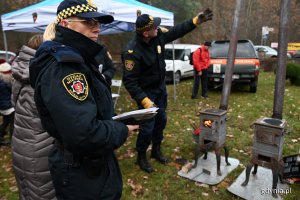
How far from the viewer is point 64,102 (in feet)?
5.04

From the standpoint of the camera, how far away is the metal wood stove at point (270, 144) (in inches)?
135

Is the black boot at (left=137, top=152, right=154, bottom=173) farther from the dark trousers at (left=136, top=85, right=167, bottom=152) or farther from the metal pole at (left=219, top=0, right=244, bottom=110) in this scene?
the metal pole at (left=219, top=0, right=244, bottom=110)

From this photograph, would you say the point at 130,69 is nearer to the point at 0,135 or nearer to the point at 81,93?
the point at 81,93

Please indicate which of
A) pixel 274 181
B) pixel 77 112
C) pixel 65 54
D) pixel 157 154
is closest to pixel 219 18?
pixel 157 154

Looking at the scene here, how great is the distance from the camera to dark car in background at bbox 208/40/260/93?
982 centimetres

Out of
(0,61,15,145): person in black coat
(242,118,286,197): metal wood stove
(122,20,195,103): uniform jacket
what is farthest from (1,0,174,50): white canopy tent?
(242,118,286,197): metal wood stove

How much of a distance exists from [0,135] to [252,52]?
8.34 meters

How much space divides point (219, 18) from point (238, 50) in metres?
26.0

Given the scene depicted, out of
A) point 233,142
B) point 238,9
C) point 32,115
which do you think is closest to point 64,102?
point 32,115

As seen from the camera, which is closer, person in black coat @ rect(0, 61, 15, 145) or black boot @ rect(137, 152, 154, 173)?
black boot @ rect(137, 152, 154, 173)

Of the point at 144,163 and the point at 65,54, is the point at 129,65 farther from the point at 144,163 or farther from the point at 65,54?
the point at 65,54

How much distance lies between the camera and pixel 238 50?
10.3m

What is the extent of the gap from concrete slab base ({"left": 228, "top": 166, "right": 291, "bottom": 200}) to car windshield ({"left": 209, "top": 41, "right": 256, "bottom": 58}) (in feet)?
22.2

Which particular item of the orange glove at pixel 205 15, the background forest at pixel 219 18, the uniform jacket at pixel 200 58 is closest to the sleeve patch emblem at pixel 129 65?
the orange glove at pixel 205 15
